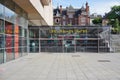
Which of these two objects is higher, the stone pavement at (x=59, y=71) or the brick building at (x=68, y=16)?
the brick building at (x=68, y=16)

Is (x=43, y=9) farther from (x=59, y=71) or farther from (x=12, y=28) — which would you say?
(x=59, y=71)

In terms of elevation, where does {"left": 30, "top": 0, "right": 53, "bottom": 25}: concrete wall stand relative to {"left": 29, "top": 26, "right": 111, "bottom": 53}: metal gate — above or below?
above

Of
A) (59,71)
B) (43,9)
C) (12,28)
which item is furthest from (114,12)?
(59,71)

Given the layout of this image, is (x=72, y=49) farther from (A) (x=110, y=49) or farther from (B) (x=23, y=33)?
(B) (x=23, y=33)

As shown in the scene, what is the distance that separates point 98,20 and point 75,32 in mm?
80399

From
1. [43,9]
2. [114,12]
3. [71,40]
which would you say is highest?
[114,12]

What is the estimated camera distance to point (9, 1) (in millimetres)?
21438

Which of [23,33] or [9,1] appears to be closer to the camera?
[9,1]

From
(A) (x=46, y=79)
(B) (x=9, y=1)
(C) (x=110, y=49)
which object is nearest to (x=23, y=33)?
(B) (x=9, y=1)

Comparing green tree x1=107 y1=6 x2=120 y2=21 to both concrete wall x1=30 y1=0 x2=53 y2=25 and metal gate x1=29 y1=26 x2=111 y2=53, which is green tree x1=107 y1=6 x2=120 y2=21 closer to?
concrete wall x1=30 y1=0 x2=53 y2=25

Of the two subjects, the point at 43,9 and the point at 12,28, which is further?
the point at 43,9

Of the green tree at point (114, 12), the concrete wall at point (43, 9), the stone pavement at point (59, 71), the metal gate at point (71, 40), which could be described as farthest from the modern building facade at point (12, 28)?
A: the green tree at point (114, 12)

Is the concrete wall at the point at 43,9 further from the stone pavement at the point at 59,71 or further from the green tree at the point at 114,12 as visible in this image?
the green tree at the point at 114,12

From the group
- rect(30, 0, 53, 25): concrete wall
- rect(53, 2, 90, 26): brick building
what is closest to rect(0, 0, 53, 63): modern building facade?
rect(30, 0, 53, 25): concrete wall
